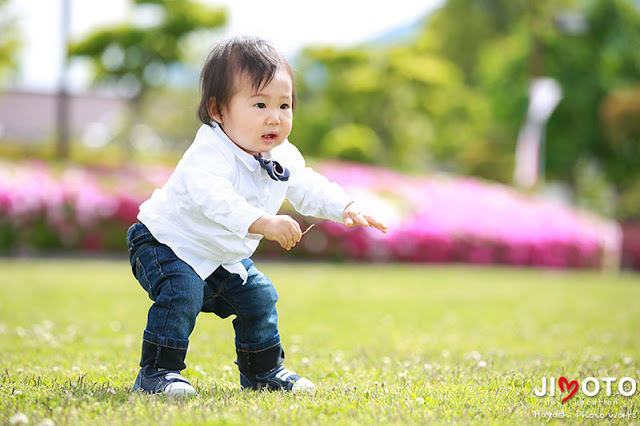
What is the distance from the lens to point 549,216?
667 inches

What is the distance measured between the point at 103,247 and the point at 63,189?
127cm

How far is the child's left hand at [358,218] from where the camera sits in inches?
123

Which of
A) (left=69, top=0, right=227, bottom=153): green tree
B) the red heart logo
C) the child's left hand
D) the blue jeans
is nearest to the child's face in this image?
the child's left hand

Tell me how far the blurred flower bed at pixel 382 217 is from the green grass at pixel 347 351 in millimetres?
2134

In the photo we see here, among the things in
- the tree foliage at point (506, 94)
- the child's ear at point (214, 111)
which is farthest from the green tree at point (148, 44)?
the child's ear at point (214, 111)

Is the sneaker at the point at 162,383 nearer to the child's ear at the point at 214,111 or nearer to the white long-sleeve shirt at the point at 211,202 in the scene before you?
the white long-sleeve shirt at the point at 211,202

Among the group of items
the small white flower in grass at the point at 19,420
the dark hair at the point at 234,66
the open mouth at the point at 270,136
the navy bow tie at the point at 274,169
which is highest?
the dark hair at the point at 234,66

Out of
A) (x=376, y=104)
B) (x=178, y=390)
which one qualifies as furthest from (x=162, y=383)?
(x=376, y=104)

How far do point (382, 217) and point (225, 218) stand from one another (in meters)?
8.10

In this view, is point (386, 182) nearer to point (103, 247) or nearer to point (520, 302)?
point (103, 247)

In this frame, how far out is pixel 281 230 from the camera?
275 centimetres

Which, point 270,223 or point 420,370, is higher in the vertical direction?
point 270,223

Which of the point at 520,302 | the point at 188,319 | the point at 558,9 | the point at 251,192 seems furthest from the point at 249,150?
the point at 558,9

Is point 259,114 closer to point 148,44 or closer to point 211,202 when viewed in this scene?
point 211,202
